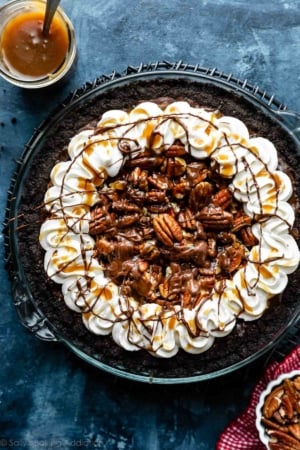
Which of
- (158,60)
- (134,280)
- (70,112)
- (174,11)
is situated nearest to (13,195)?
(70,112)

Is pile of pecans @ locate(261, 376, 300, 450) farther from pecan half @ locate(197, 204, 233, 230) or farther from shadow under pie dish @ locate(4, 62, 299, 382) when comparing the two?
pecan half @ locate(197, 204, 233, 230)

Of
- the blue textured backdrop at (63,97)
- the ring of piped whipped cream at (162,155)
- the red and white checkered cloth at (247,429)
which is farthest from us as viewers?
the blue textured backdrop at (63,97)

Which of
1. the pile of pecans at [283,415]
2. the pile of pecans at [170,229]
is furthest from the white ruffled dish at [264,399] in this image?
the pile of pecans at [170,229]

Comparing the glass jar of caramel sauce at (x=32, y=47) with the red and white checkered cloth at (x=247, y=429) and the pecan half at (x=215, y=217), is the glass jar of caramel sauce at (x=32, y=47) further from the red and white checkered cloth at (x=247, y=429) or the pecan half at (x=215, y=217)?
the red and white checkered cloth at (x=247, y=429)

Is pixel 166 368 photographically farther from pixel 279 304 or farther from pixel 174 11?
pixel 174 11

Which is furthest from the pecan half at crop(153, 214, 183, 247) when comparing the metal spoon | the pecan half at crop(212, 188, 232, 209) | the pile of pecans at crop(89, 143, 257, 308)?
the metal spoon

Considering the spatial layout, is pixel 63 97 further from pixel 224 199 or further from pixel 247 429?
pixel 247 429
